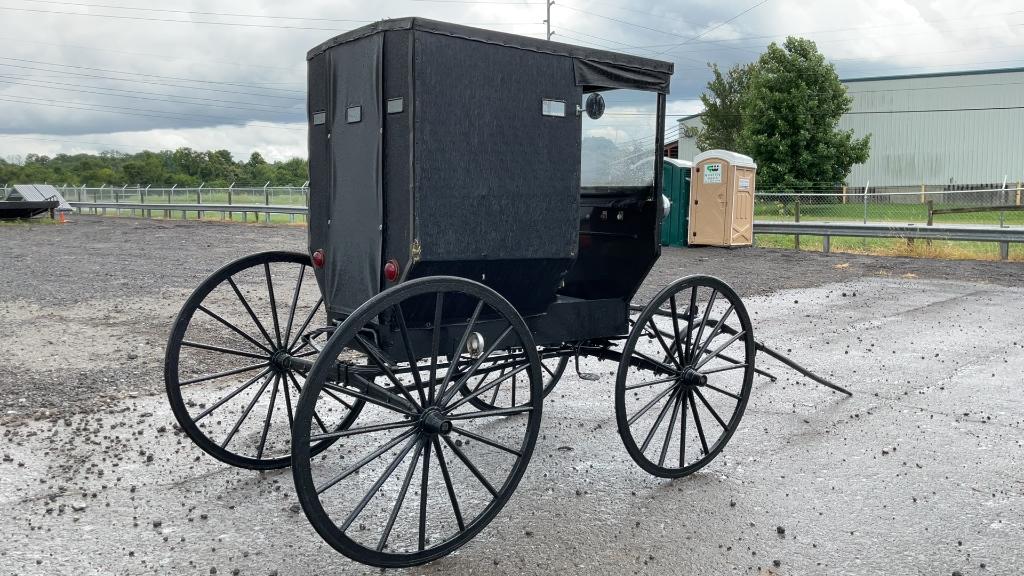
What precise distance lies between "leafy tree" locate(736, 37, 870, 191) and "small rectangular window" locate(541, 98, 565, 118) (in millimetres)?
42143

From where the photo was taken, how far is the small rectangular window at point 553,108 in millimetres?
4348

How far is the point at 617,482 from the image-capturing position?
4809mm

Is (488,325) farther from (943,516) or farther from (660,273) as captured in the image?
(660,273)

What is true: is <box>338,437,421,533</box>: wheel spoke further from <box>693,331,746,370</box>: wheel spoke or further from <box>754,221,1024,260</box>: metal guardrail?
<box>754,221,1024,260</box>: metal guardrail

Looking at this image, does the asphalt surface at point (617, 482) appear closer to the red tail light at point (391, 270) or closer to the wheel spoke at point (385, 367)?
the wheel spoke at point (385, 367)

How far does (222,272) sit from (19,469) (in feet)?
5.19

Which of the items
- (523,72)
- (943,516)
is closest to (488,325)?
(523,72)

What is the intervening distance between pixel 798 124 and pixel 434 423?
44.6m

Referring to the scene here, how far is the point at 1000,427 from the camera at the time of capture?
19.3ft

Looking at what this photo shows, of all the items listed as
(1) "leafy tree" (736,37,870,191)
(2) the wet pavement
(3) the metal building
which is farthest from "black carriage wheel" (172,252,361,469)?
→ (3) the metal building

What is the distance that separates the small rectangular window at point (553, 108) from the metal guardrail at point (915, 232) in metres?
15.2

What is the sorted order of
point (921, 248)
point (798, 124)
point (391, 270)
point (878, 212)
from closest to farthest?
point (391, 270) < point (921, 248) < point (878, 212) < point (798, 124)

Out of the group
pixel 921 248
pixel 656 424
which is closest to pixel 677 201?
pixel 921 248

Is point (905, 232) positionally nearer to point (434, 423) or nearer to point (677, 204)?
point (677, 204)
